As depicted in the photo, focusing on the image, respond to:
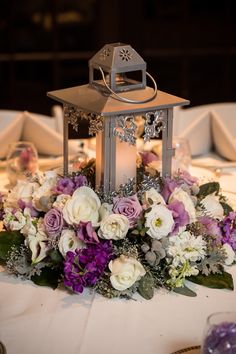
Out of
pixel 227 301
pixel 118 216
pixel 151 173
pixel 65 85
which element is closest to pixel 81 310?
pixel 118 216

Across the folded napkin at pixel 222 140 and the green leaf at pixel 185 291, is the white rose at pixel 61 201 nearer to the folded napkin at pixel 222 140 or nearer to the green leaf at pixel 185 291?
the green leaf at pixel 185 291

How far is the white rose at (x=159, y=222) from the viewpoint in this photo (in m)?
1.75

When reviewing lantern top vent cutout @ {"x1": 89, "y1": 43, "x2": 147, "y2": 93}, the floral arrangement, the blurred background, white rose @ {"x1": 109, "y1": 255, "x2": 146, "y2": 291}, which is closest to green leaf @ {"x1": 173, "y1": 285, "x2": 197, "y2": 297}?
the floral arrangement

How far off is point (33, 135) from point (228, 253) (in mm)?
1251

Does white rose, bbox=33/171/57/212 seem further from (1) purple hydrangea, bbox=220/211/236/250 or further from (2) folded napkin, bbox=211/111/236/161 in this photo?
(2) folded napkin, bbox=211/111/236/161

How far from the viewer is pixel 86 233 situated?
1.76 meters

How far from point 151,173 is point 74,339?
616 millimetres

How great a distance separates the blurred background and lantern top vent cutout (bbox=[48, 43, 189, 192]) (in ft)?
11.2

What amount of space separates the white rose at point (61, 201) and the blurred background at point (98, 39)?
3576mm

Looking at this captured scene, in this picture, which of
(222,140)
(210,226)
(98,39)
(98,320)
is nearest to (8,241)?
(98,320)

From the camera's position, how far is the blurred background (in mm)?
5254

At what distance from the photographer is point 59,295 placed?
175 centimetres

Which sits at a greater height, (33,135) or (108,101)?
(108,101)

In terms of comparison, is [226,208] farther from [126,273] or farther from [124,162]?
[126,273]
